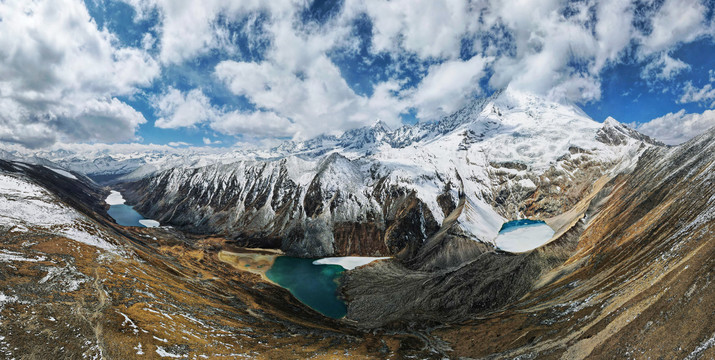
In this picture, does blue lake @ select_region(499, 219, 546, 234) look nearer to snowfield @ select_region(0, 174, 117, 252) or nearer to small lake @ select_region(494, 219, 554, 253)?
small lake @ select_region(494, 219, 554, 253)

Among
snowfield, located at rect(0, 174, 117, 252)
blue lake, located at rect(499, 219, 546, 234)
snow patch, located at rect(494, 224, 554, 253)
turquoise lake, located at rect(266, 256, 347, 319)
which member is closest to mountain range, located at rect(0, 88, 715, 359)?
snowfield, located at rect(0, 174, 117, 252)

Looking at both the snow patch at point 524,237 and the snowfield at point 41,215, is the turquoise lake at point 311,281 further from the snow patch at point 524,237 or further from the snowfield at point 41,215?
the snow patch at point 524,237

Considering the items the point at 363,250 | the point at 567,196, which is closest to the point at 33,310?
the point at 363,250

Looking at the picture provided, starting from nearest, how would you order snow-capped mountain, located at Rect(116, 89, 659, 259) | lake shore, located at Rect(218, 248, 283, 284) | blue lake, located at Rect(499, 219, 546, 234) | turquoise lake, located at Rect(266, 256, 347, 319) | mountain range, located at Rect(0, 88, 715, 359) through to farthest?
mountain range, located at Rect(0, 88, 715, 359) < turquoise lake, located at Rect(266, 256, 347, 319) < lake shore, located at Rect(218, 248, 283, 284) < snow-capped mountain, located at Rect(116, 89, 659, 259) < blue lake, located at Rect(499, 219, 546, 234)

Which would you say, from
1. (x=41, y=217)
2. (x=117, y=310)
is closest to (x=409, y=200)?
(x=117, y=310)

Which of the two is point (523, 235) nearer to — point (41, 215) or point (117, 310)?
point (117, 310)

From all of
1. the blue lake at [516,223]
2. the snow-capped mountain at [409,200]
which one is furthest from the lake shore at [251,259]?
the blue lake at [516,223]
